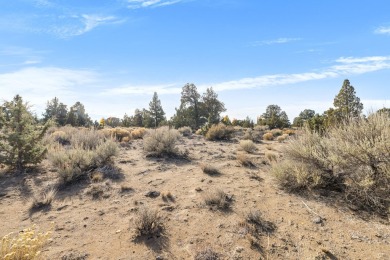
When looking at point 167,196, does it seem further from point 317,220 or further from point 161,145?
point 161,145

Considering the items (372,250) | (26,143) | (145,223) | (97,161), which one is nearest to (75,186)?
(97,161)

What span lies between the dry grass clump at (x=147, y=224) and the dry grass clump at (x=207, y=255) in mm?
973

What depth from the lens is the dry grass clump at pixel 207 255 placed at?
14.3 ft

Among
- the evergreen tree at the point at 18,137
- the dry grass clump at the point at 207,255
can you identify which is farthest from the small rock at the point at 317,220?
the evergreen tree at the point at 18,137

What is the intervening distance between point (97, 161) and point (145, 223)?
457 cm

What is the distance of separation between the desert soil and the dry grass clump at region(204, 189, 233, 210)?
0.43 ft

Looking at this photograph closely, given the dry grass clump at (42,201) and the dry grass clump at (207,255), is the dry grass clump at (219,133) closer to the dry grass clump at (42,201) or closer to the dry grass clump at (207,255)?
the dry grass clump at (42,201)

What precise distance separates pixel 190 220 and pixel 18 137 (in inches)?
256

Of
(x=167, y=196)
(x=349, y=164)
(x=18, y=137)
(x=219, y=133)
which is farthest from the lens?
(x=219, y=133)

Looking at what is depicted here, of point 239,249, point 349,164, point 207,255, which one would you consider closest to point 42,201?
point 207,255

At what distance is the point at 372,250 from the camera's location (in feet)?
14.7

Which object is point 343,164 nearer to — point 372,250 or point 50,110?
point 372,250

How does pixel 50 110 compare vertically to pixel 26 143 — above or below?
above

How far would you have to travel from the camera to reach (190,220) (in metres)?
5.50
